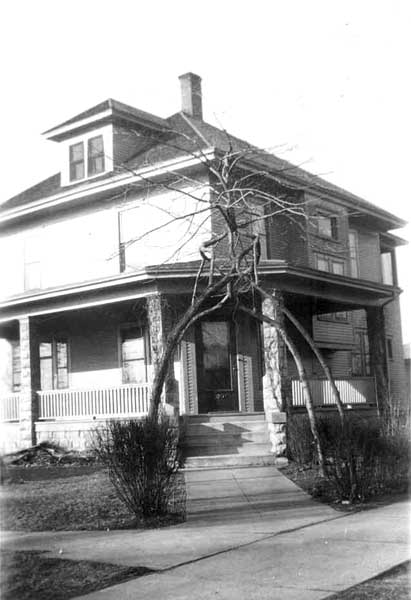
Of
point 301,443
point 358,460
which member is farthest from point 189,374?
point 358,460

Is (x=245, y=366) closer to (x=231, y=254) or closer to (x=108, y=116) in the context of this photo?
(x=231, y=254)

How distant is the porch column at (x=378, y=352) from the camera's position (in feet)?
60.7

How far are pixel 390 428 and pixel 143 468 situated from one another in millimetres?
5222

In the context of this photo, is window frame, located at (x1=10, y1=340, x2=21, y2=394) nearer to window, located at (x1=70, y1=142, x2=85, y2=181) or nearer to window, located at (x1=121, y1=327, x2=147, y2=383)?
window, located at (x1=121, y1=327, x2=147, y2=383)

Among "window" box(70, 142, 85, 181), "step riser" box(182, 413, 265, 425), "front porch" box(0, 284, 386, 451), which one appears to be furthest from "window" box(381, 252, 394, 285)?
"step riser" box(182, 413, 265, 425)

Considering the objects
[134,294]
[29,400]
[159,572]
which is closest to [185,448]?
[134,294]

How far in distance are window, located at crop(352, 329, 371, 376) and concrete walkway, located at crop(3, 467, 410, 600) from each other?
13.6 m

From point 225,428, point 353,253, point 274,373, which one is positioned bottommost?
point 225,428

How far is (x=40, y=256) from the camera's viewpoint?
838 inches

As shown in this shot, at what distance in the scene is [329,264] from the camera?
872 inches

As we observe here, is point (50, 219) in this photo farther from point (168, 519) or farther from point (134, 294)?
point (168, 519)

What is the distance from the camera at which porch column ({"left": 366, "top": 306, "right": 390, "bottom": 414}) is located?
18516mm

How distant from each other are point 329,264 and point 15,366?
10451mm

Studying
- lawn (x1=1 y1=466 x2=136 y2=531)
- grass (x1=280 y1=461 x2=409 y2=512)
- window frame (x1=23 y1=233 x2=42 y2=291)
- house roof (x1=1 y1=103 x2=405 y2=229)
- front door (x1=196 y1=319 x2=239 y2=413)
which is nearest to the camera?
lawn (x1=1 y1=466 x2=136 y2=531)
